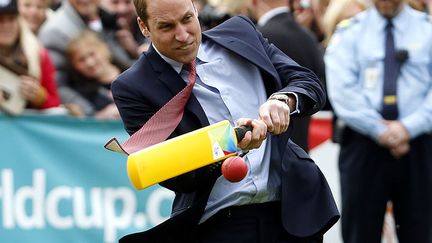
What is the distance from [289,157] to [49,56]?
5020 mm

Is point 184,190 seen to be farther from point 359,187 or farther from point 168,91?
point 359,187

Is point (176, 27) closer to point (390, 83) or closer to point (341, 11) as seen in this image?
point (390, 83)

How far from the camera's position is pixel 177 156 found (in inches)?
166

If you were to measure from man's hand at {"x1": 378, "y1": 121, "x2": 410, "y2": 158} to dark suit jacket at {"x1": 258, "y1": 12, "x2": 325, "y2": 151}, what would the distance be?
22.7 inches

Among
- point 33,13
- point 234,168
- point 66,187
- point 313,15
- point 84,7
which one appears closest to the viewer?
point 234,168

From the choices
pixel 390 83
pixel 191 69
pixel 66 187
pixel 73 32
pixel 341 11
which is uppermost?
pixel 191 69

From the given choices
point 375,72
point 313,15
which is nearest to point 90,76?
point 375,72

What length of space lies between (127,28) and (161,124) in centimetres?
666

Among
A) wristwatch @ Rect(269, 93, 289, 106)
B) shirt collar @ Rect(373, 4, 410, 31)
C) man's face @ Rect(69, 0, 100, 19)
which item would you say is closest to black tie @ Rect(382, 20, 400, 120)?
shirt collar @ Rect(373, 4, 410, 31)

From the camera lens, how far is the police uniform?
28.6 ft

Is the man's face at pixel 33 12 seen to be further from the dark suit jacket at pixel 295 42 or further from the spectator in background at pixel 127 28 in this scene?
the dark suit jacket at pixel 295 42

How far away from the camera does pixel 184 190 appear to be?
15.9 feet

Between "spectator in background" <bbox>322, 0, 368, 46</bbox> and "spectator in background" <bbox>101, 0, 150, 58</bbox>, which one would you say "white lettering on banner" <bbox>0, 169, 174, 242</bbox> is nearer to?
"spectator in background" <bbox>101, 0, 150, 58</bbox>

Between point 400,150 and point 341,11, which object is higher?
point 341,11
